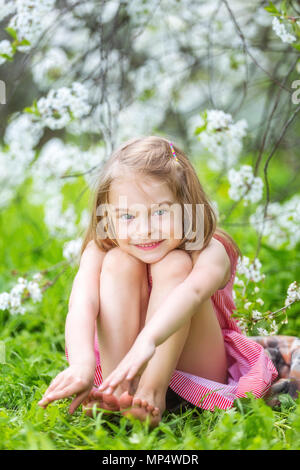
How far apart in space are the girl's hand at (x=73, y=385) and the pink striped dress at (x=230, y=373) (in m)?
0.21

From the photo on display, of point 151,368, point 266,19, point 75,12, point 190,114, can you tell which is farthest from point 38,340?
point 190,114

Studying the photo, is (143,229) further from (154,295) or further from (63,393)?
(63,393)

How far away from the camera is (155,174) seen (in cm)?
131

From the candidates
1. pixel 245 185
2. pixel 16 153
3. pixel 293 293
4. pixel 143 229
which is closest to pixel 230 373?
pixel 293 293

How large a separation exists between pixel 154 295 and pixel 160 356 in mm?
140

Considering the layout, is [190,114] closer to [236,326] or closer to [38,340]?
[38,340]

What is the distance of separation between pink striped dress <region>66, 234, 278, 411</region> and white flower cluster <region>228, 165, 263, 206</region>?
451 mm

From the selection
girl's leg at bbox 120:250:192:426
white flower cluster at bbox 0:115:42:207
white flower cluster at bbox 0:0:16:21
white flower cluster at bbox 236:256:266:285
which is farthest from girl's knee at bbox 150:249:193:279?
white flower cluster at bbox 0:0:16:21

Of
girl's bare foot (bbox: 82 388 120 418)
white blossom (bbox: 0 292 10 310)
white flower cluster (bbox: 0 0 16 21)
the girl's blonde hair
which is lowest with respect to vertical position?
girl's bare foot (bbox: 82 388 120 418)

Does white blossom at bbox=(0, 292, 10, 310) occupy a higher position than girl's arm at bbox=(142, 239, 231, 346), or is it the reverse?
girl's arm at bbox=(142, 239, 231, 346)

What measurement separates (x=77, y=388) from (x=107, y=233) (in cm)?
43

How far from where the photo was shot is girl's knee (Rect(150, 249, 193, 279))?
1272mm

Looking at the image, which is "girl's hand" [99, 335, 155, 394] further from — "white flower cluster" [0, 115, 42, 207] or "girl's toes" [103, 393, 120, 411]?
"white flower cluster" [0, 115, 42, 207]
